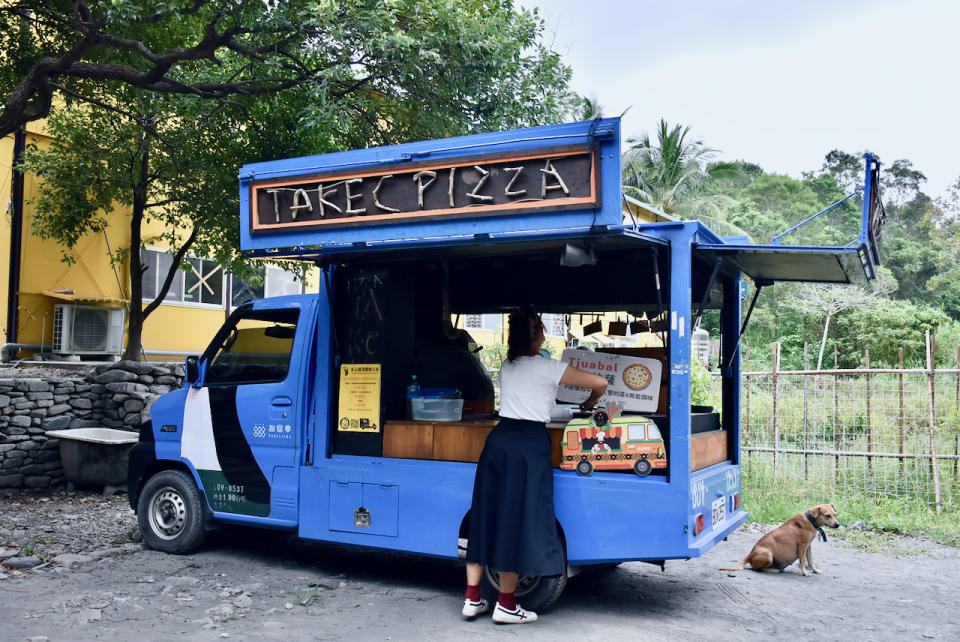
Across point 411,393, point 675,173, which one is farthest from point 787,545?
point 675,173

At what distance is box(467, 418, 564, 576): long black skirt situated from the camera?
468 centimetres

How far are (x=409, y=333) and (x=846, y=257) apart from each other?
2.99m

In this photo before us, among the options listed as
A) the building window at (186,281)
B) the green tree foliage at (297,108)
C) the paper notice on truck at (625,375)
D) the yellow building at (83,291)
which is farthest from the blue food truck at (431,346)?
the building window at (186,281)

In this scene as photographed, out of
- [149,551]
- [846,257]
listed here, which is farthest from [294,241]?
[846,257]

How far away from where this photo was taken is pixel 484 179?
464cm

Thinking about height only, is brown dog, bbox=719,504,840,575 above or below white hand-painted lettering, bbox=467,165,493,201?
below

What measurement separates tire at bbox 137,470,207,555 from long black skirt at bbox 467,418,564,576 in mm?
2580

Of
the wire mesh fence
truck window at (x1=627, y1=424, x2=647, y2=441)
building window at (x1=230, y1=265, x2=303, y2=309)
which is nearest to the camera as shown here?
truck window at (x1=627, y1=424, x2=647, y2=441)

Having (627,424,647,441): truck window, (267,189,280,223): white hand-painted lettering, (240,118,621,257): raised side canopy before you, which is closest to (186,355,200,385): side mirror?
(240,118,621,257): raised side canopy

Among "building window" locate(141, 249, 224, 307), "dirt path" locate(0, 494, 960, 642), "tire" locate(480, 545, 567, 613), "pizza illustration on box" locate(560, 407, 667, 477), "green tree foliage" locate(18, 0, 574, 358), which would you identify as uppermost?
"green tree foliage" locate(18, 0, 574, 358)

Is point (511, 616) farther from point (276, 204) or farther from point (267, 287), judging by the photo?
point (267, 287)

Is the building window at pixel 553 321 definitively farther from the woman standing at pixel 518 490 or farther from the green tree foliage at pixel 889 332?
the green tree foliage at pixel 889 332

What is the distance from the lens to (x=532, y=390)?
487cm

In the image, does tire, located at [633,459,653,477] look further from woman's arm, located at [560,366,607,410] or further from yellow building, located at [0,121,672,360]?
yellow building, located at [0,121,672,360]
